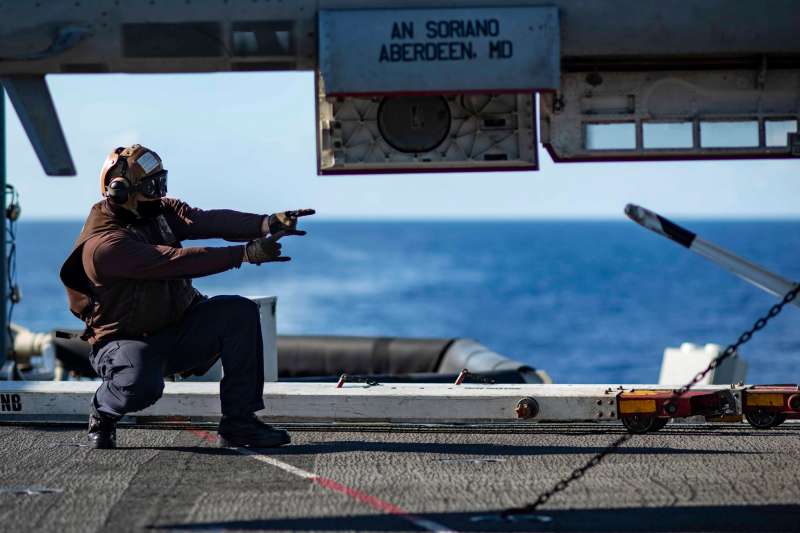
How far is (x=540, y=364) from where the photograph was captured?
6375 centimetres

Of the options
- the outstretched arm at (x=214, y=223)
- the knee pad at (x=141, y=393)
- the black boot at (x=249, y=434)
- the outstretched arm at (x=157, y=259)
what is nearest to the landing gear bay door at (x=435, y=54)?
the outstretched arm at (x=214, y=223)

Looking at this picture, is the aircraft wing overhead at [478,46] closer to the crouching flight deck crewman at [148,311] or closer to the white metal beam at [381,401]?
the crouching flight deck crewman at [148,311]

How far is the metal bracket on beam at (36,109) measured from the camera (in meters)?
9.33

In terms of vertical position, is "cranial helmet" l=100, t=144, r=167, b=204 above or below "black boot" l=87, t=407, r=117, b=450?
above

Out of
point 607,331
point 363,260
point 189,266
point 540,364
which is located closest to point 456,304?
point 607,331

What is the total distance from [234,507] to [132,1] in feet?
15.1

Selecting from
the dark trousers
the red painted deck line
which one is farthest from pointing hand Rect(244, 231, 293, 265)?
the red painted deck line

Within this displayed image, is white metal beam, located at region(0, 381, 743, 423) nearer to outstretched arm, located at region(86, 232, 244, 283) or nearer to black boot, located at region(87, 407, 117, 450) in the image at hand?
black boot, located at region(87, 407, 117, 450)

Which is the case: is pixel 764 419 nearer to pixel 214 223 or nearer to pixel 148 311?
pixel 214 223

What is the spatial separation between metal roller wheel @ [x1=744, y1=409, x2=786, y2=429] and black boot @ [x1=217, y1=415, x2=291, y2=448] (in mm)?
2950

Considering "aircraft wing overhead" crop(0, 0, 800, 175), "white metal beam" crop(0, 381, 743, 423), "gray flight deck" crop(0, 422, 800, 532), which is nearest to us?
"gray flight deck" crop(0, 422, 800, 532)

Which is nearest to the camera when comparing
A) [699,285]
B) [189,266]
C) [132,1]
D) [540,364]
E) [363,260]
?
[189,266]

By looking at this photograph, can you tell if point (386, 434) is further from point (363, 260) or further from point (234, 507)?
point (363, 260)

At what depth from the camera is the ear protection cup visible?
7.28 meters
